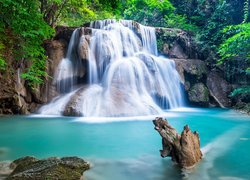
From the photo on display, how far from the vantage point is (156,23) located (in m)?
26.5

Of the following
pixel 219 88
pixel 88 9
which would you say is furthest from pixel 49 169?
pixel 219 88

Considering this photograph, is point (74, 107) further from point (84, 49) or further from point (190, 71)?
point (190, 71)

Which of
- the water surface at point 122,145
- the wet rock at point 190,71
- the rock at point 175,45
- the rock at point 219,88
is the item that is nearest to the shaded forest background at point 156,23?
the rock at point 219,88

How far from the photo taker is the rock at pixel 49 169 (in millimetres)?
4047

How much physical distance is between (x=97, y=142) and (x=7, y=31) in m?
7.31

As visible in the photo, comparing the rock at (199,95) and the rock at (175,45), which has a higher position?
the rock at (175,45)

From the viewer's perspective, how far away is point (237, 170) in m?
5.27

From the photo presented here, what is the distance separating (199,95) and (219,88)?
75.5 inches

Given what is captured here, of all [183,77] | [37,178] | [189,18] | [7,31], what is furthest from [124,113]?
[189,18]

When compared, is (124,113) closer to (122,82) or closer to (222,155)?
(122,82)

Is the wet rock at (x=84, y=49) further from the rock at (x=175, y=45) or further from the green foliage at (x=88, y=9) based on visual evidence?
the rock at (x=175, y=45)

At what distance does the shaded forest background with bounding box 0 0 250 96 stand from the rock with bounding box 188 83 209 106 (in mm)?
2110

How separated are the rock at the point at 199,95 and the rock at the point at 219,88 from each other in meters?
0.66

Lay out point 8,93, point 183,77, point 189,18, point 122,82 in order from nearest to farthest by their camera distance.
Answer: point 8,93, point 122,82, point 183,77, point 189,18
